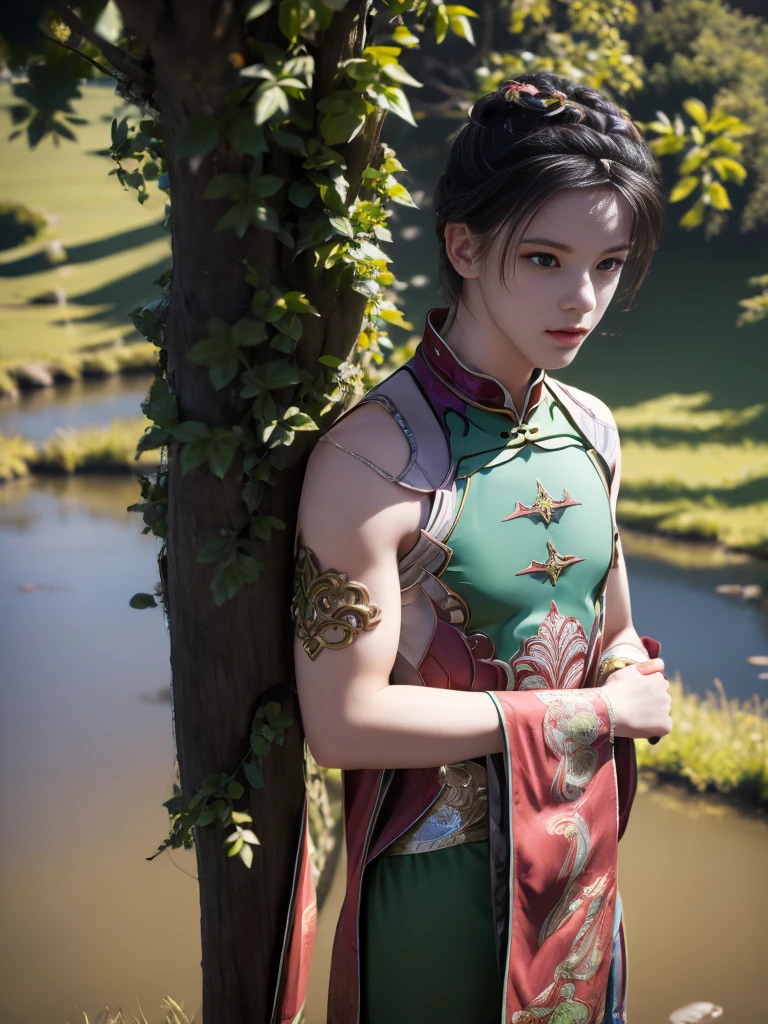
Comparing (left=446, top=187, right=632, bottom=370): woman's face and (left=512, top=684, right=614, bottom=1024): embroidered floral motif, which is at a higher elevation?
(left=446, top=187, right=632, bottom=370): woman's face

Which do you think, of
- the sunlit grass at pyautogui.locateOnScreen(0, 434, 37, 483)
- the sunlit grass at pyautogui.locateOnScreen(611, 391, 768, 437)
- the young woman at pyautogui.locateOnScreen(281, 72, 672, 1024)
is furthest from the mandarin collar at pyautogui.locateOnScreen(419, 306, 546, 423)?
the sunlit grass at pyautogui.locateOnScreen(611, 391, 768, 437)

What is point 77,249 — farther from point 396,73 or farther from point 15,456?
point 396,73

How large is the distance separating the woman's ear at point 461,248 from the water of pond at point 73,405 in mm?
2067

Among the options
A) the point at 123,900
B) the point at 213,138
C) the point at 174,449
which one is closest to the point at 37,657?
the point at 123,900

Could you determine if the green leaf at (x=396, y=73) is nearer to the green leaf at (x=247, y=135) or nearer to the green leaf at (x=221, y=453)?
the green leaf at (x=247, y=135)

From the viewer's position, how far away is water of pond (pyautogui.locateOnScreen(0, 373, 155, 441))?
275 cm

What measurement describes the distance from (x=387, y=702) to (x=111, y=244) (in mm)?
2403

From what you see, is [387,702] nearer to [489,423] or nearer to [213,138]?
[489,423]

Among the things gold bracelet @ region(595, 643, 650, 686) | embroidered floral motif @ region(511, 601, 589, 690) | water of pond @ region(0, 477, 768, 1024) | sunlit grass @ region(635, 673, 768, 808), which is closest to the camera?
embroidered floral motif @ region(511, 601, 589, 690)

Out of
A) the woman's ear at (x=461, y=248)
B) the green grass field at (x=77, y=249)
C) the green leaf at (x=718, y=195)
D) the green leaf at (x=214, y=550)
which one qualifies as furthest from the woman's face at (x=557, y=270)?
the green grass field at (x=77, y=249)

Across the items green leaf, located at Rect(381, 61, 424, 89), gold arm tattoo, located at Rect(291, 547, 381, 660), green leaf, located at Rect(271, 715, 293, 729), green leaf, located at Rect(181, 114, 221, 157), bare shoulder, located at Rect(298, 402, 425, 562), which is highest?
green leaf, located at Rect(381, 61, 424, 89)

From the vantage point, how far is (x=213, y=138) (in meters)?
0.77

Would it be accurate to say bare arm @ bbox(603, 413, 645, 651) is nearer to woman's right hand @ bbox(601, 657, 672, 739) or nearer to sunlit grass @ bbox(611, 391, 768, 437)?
woman's right hand @ bbox(601, 657, 672, 739)

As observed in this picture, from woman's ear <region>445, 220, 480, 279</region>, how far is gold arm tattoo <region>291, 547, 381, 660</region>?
0.32 meters
